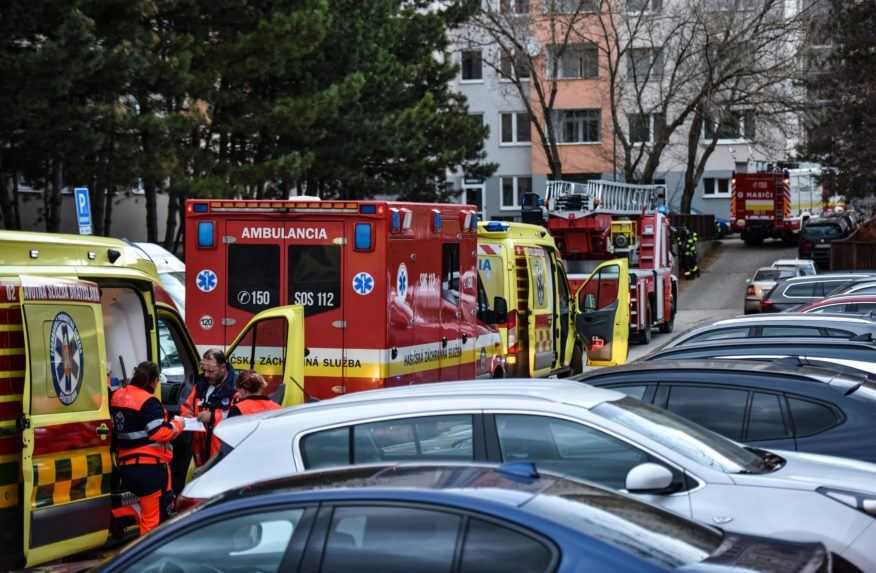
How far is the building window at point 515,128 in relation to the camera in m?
70.1

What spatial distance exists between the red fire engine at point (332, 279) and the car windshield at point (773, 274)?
22.1 meters

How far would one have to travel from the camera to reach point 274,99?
31.6 m

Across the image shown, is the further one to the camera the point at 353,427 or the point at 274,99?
the point at 274,99

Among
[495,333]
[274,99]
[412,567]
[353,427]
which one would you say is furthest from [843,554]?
[274,99]

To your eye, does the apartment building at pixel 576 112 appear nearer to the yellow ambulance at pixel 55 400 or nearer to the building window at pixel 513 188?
the building window at pixel 513 188

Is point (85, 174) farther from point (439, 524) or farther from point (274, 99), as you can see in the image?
point (439, 524)

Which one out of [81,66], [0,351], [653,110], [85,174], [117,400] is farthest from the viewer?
[653,110]

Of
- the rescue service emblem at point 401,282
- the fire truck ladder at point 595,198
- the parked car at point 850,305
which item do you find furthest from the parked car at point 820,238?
the rescue service emblem at point 401,282

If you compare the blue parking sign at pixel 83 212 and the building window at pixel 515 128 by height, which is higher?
the building window at pixel 515 128

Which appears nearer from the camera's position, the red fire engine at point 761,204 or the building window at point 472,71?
the red fire engine at point 761,204

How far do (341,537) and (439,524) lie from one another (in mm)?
333

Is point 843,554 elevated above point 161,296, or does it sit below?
below

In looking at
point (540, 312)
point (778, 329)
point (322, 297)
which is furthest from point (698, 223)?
point (322, 297)

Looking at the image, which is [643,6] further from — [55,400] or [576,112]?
[55,400]
